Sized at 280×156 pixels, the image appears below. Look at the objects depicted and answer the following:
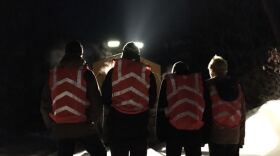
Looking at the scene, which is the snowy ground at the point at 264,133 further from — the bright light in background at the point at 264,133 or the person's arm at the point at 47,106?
the person's arm at the point at 47,106

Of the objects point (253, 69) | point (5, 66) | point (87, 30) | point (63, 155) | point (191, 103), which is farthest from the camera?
point (87, 30)

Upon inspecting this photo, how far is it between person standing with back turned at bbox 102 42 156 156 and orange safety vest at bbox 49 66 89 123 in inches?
15.2

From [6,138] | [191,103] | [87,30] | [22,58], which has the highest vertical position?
[87,30]

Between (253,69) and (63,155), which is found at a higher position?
(253,69)

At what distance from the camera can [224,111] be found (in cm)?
659

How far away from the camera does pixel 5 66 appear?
2830 cm

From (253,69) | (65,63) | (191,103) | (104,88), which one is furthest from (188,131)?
(253,69)

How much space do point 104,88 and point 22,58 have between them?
23.5 meters

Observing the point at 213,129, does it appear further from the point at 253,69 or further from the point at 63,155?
the point at 253,69

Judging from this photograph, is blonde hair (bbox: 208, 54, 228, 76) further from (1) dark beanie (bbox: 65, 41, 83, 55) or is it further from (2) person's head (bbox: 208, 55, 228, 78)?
(1) dark beanie (bbox: 65, 41, 83, 55)

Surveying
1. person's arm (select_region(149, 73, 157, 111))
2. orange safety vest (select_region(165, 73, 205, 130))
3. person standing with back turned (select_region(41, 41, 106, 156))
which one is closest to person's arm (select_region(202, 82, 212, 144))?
orange safety vest (select_region(165, 73, 205, 130))

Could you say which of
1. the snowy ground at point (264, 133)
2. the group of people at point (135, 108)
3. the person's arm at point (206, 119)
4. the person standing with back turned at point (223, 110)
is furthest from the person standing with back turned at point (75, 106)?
the snowy ground at point (264, 133)

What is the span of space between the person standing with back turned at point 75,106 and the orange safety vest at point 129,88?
304mm

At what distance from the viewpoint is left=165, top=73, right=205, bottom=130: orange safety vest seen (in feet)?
21.2
